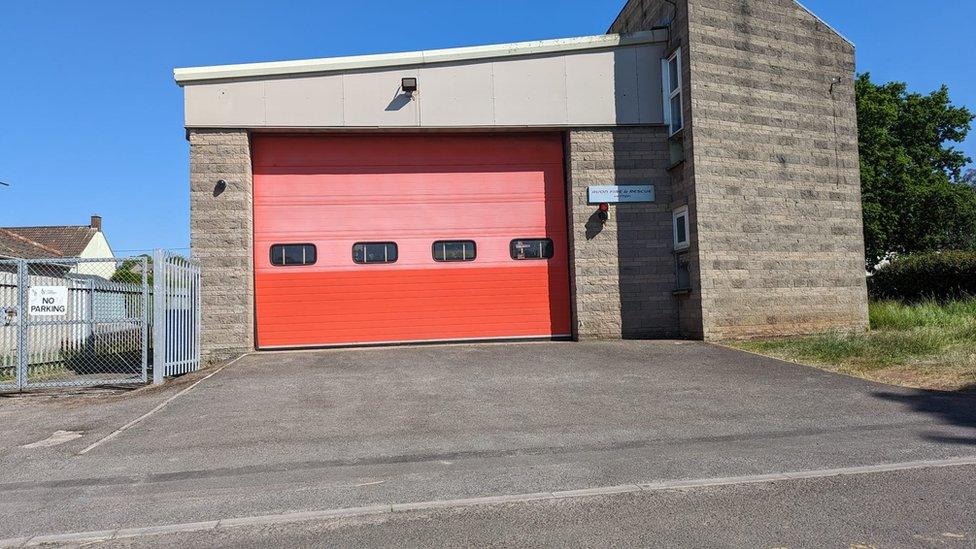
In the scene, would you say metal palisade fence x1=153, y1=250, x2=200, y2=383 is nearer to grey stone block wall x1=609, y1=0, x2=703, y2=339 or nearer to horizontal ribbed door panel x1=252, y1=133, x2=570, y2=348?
horizontal ribbed door panel x1=252, y1=133, x2=570, y2=348

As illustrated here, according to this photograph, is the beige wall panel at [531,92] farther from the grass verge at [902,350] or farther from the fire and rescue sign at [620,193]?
the grass verge at [902,350]

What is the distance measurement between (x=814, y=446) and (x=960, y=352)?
6373 mm

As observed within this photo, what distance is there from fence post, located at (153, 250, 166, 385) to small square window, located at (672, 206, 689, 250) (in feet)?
30.1

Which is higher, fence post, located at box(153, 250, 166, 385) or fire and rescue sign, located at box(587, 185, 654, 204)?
fire and rescue sign, located at box(587, 185, 654, 204)

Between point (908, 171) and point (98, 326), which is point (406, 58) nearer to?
point (98, 326)

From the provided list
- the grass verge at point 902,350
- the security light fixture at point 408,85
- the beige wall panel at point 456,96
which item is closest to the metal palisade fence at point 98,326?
the security light fixture at point 408,85

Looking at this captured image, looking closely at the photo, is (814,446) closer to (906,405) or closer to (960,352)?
(906,405)

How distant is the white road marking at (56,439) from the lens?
280 inches

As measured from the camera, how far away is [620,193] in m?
14.1

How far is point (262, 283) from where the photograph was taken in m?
13.5

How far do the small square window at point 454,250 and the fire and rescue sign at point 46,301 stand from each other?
6287 millimetres

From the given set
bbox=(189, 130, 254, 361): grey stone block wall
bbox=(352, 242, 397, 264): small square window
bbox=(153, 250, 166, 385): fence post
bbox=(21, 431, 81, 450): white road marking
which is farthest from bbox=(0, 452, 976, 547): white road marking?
bbox=(352, 242, 397, 264): small square window

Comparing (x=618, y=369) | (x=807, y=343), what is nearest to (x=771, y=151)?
(x=807, y=343)

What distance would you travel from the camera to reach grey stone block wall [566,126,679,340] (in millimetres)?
13852
